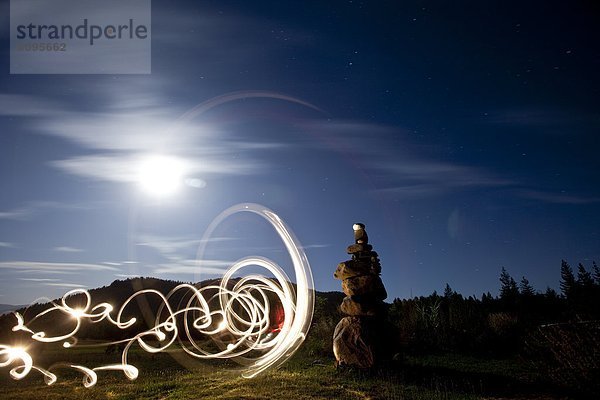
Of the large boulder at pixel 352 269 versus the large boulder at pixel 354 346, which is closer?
the large boulder at pixel 354 346

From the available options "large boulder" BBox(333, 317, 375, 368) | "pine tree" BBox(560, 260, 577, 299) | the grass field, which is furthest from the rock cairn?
"pine tree" BBox(560, 260, 577, 299)

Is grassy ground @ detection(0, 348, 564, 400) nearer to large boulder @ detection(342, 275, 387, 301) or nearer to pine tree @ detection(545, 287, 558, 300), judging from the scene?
large boulder @ detection(342, 275, 387, 301)

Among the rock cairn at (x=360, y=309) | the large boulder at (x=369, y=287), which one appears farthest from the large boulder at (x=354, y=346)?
the large boulder at (x=369, y=287)

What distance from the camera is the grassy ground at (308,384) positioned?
13.4m

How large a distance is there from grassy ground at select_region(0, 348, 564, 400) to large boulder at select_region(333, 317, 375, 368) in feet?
2.13

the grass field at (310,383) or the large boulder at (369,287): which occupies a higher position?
the large boulder at (369,287)

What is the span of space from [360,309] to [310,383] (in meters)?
4.60

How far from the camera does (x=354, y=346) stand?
687 inches

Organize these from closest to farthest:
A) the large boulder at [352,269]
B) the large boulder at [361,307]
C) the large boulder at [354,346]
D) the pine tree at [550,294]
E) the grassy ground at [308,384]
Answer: the grassy ground at [308,384], the large boulder at [354,346], the large boulder at [361,307], the large boulder at [352,269], the pine tree at [550,294]

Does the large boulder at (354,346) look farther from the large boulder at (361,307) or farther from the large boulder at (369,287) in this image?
the large boulder at (369,287)

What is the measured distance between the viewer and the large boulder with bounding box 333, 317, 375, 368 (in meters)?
17.1

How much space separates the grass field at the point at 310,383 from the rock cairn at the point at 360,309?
0.83m

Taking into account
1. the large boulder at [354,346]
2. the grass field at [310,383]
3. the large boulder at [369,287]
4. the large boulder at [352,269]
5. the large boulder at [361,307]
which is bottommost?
the grass field at [310,383]

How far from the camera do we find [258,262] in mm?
19797
